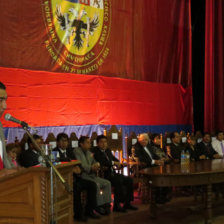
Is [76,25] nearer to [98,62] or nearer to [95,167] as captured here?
[98,62]

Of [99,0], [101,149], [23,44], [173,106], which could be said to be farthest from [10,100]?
[173,106]

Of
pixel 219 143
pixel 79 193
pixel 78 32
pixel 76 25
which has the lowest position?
pixel 79 193

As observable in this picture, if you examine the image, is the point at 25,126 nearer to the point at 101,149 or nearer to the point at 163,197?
the point at 101,149

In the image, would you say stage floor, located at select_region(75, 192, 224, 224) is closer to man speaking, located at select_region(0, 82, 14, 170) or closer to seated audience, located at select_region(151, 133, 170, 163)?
seated audience, located at select_region(151, 133, 170, 163)

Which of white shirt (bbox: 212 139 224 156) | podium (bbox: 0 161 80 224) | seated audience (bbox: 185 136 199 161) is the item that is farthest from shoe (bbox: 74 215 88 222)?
white shirt (bbox: 212 139 224 156)

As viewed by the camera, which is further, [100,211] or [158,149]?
[158,149]

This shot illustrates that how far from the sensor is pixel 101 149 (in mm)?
5434

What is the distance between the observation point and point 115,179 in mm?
5164

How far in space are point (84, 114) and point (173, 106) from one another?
263 centimetres

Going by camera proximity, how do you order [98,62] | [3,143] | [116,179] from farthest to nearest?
1. [98,62]
2. [116,179]
3. [3,143]

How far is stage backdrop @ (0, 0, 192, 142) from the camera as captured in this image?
541 cm

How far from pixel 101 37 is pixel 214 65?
128 inches

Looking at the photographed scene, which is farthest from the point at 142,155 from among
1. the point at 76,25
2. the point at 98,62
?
the point at 76,25

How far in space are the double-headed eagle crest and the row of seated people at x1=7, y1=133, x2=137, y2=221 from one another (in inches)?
70.2
